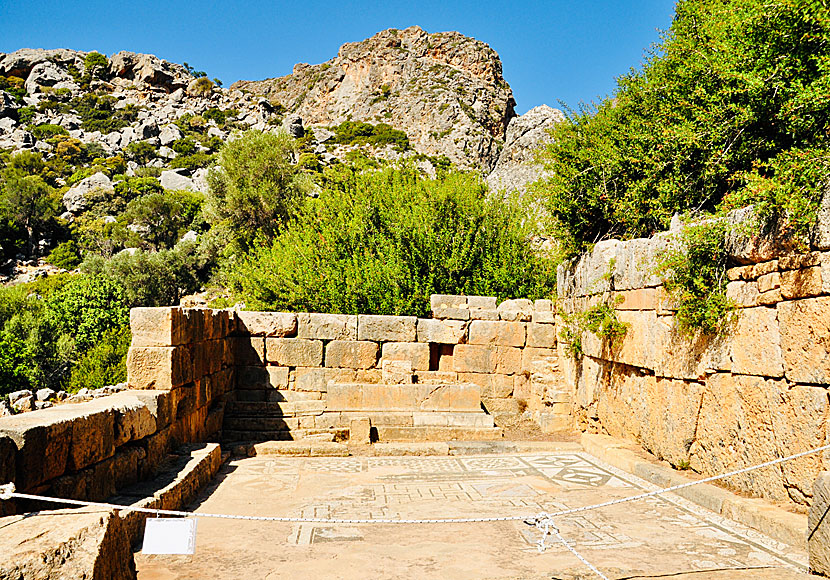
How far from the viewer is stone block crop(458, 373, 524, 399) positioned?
10.9m

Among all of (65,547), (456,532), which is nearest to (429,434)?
(456,532)

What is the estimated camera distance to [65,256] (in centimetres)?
4131

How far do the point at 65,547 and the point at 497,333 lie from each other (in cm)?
885

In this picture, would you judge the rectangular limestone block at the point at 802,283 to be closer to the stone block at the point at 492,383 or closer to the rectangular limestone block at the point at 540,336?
the rectangular limestone block at the point at 540,336

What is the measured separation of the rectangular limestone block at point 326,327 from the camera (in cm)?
1035

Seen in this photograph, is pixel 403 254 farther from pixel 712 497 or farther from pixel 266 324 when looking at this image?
pixel 712 497

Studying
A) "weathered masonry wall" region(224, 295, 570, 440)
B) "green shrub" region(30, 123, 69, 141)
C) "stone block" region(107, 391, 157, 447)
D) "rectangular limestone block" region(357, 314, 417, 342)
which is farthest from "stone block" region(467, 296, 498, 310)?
"green shrub" region(30, 123, 69, 141)

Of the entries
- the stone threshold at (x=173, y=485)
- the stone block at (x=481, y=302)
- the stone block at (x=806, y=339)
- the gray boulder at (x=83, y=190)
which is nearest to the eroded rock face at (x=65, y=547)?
the stone threshold at (x=173, y=485)

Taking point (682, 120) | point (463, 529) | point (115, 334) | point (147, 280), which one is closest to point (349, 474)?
point (463, 529)

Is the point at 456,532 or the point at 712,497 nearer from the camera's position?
the point at 456,532

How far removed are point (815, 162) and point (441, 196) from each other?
Answer: 9.26 m

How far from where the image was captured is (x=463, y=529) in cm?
520

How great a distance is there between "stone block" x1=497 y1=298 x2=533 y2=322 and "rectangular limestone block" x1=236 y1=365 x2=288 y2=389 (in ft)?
13.7

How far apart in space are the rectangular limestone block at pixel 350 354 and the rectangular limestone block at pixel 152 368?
3658mm
